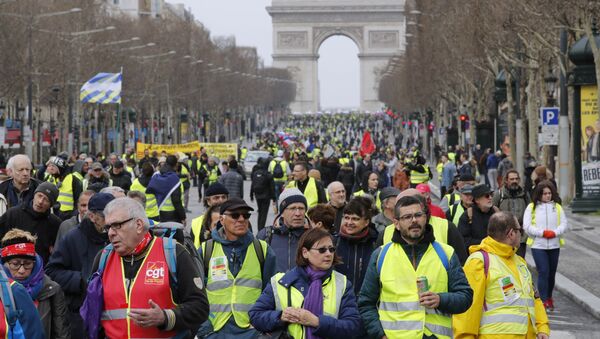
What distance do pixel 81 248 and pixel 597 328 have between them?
6.36 m

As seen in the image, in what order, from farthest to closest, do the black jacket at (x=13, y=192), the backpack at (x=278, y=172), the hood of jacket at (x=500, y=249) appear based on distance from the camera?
the backpack at (x=278, y=172) < the black jacket at (x=13, y=192) < the hood of jacket at (x=500, y=249)

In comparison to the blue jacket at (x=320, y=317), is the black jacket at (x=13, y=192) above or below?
above

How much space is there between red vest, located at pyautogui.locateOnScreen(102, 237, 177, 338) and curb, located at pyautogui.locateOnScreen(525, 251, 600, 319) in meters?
8.11

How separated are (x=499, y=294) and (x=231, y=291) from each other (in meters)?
1.54

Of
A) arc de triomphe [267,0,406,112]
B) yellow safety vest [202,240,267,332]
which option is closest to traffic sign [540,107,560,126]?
yellow safety vest [202,240,267,332]

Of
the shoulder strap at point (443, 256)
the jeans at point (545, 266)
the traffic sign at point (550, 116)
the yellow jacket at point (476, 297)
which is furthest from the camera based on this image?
the traffic sign at point (550, 116)

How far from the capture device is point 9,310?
6617 millimetres

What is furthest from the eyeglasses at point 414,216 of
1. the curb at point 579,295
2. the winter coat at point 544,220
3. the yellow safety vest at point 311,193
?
the yellow safety vest at point 311,193

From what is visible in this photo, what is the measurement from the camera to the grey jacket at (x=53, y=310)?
7430mm

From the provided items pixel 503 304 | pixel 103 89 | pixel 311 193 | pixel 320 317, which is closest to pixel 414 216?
pixel 320 317

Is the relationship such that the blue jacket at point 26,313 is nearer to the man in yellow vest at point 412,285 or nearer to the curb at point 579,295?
the man in yellow vest at point 412,285

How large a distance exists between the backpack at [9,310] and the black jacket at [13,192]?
651cm

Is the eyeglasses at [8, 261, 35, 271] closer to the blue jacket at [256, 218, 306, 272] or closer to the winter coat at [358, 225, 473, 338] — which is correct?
the winter coat at [358, 225, 473, 338]

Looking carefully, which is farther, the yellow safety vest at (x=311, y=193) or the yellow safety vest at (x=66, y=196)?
the yellow safety vest at (x=311, y=193)
